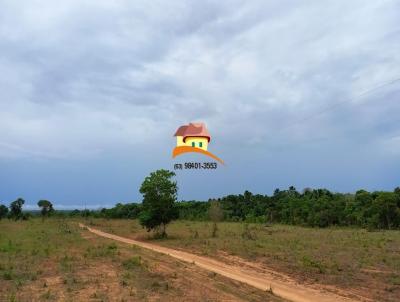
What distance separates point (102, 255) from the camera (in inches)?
898

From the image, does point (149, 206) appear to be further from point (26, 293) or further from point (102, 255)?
point (26, 293)

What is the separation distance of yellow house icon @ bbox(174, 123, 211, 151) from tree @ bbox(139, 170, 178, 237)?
288 cm

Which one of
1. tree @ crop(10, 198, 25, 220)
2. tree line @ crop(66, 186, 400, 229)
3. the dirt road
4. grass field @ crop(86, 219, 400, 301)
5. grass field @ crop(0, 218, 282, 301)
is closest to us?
grass field @ crop(0, 218, 282, 301)

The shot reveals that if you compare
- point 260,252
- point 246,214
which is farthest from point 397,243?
point 246,214

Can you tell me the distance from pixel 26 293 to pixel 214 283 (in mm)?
7220

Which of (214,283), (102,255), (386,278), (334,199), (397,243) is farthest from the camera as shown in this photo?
(334,199)

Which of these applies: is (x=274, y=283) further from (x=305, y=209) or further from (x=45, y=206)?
(x=45, y=206)

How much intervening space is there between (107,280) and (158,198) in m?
20.0

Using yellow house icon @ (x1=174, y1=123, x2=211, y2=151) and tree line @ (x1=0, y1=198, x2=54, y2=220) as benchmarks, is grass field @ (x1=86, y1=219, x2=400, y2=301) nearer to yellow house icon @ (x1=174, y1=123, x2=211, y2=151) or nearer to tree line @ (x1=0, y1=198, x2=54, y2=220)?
yellow house icon @ (x1=174, y1=123, x2=211, y2=151)

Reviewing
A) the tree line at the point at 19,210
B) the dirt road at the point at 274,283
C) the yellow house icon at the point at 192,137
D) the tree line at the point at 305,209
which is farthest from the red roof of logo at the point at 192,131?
the tree line at the point at 19,210

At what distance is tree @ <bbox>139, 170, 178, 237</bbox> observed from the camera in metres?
36.1

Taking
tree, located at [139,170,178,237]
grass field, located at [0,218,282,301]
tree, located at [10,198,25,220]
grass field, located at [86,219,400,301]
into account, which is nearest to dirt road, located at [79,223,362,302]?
grass field, located at [0,218,282,301]

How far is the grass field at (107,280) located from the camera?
46.9ft

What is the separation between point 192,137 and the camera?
117 ft
